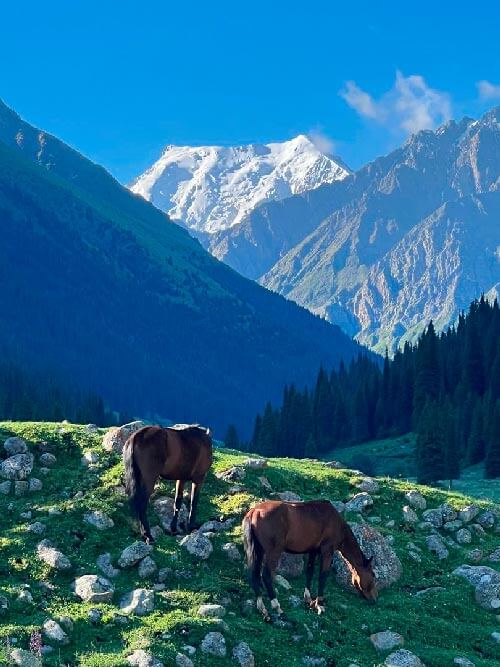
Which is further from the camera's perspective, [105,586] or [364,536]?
[364,536]

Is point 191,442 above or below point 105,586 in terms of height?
above

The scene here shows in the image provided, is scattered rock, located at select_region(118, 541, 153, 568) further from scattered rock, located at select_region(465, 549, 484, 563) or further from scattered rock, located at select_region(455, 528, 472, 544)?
scattered rock, located at select_region(455, 528, 472, 544)

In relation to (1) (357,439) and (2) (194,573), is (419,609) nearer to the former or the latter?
(2) (194,573)

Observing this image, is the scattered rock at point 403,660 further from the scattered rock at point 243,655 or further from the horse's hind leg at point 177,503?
the horse's hind leg at point 177,503

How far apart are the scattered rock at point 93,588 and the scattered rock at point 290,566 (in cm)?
525

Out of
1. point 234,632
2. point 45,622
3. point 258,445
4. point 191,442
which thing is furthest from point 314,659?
point 258,445

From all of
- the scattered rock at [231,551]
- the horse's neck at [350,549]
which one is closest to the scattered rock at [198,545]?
the scattered rock at [231,551]

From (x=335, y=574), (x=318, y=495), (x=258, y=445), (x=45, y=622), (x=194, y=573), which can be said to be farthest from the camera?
(x=258, y=445)

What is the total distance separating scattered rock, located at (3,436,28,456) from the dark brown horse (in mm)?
5588

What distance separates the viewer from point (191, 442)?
83.5ft

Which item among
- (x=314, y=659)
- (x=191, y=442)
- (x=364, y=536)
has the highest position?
(x=191, y=442)

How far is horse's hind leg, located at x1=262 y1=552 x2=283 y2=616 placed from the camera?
826 inches

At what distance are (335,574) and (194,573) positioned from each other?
4.66 meters

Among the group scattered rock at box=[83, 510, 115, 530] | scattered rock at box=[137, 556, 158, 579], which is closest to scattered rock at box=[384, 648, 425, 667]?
scattered rock at box=[137, 556, 158, 579]
